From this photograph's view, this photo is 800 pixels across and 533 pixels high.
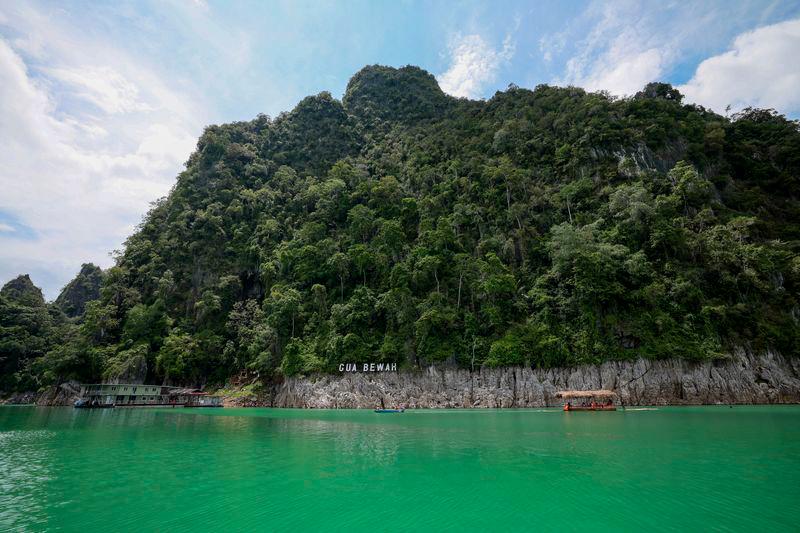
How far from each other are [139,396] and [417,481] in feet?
170

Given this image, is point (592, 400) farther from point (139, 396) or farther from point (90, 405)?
Answer: point (90, 405)

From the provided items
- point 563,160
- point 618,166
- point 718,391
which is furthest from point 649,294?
point 563,160

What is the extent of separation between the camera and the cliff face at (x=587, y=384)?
32188 mm

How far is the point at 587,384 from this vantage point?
33625 millimetres

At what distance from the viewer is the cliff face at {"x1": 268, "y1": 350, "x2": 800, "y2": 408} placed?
106 ft

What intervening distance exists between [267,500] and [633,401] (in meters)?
33.7

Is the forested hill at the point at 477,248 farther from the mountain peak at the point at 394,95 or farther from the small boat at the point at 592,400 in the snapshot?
the mountain peak at the point at 394,95

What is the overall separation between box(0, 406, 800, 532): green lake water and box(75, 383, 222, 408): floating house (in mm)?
30127

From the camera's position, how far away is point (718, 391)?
106 feet

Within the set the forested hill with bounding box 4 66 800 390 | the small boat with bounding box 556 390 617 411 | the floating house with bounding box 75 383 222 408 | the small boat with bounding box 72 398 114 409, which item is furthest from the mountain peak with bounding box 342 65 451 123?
the small boat with bounding box 72 398 114 409

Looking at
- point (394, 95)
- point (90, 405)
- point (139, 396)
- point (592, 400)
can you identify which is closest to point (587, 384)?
point (592, 400)

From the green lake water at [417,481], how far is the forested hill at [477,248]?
17.5 meters

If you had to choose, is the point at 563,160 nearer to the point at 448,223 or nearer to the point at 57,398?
the point at 448,223

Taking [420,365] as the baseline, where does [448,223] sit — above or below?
above
